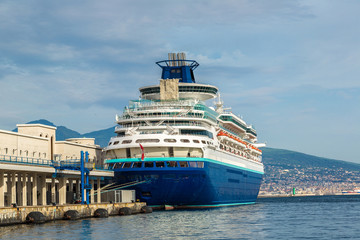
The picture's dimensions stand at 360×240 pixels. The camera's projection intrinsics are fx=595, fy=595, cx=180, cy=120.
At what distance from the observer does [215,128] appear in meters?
80.8

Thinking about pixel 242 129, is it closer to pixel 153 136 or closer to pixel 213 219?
pixel 153 136

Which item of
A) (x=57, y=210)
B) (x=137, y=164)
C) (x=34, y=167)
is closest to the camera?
(x=57, y=210)

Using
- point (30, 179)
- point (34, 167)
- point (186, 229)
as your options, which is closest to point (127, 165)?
point (30, 179)

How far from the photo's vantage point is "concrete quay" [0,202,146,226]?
1899 inches

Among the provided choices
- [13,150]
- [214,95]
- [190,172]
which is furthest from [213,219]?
[214,95]

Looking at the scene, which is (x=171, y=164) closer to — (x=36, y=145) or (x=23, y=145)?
(x=36, y=145)

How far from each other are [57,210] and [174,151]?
18354 mm

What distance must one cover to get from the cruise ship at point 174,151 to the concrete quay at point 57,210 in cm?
372

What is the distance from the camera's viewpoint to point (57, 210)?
5456 cm

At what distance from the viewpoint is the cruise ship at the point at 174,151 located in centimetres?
6712

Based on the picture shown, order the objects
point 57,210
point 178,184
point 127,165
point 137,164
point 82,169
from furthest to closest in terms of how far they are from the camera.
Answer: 1. point 127,165
2. point 137,164
3. point 178,184
4. point 82,169
5. point 57,210

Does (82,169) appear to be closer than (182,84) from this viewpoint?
Yes

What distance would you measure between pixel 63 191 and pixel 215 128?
25.2 m

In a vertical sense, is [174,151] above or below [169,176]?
above
